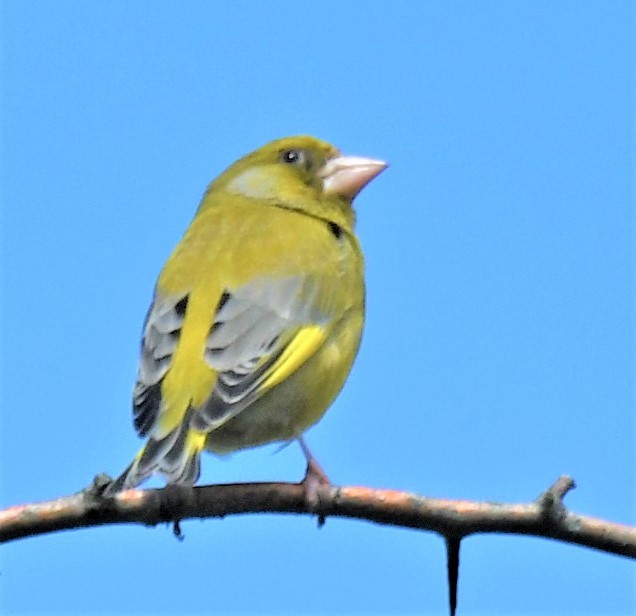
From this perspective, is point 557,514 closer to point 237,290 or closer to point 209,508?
point 209,508

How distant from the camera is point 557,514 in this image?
1.88m

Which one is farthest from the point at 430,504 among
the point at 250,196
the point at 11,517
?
the point at 250,196

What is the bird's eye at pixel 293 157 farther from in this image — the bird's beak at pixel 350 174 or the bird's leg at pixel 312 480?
the bird's leg at pixel 312 480

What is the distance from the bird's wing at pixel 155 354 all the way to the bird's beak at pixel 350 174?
1.21 metres

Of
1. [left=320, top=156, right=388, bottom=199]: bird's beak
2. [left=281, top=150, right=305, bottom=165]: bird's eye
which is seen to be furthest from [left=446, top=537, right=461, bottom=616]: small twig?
[left=281, top=150, right=305, bottom=165]: bird's eye

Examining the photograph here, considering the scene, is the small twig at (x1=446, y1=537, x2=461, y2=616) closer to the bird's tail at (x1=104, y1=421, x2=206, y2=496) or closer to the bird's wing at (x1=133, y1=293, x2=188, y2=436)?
the bird's tail at (x1=104, y1=421, x2=206, y2=496)

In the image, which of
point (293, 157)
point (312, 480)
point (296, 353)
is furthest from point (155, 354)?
point (293, 157)

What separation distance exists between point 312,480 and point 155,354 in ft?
3.01

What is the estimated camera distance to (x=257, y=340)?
11.3ft

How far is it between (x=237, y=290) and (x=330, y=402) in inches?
19.3

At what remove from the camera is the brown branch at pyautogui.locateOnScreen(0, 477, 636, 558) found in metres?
1.87

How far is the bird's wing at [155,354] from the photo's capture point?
3.28 metres

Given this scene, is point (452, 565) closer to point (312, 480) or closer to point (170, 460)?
point (312, 480)

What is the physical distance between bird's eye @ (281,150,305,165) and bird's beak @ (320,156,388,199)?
122 millimetres
